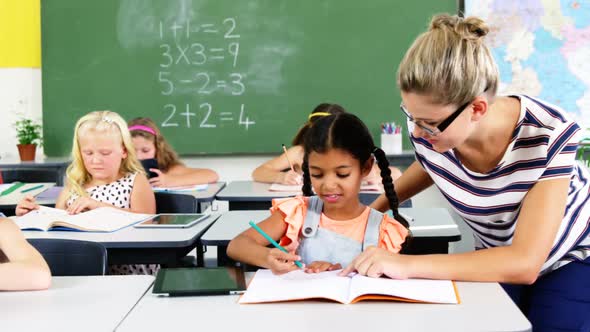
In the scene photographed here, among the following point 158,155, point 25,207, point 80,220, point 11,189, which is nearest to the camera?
point 80,220

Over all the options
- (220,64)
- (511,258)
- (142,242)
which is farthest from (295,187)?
(511,258)

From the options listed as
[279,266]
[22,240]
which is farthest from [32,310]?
[279,266]

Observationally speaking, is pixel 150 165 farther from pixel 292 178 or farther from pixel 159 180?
pixel 292 178

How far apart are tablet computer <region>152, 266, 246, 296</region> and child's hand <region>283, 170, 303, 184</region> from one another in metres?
2.04

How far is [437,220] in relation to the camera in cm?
247

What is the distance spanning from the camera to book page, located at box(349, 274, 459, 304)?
1282 millimetres

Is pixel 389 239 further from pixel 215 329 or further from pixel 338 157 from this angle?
pixel 215 329

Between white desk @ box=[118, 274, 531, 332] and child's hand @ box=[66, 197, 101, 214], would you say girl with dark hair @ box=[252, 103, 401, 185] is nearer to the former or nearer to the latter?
child's hand @ box=[66, 197, 101, 214]

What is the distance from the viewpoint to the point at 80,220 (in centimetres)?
241

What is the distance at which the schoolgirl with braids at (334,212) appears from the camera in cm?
177

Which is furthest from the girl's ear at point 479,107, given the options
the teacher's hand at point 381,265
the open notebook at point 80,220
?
the open notebook at point 80,220

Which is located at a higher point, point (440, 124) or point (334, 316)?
point (440, 124)

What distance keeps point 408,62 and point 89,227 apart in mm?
1445

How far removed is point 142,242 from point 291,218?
592 mm
